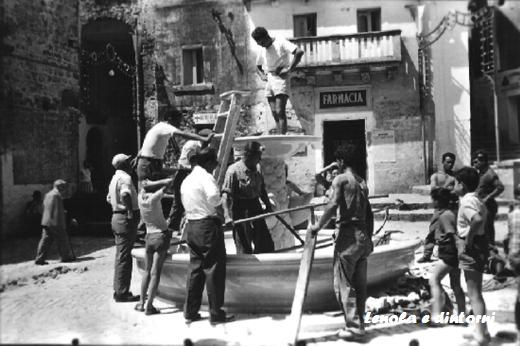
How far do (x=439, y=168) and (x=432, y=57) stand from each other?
12.3 ft

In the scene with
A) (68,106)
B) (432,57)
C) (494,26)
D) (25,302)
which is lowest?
(25,302)

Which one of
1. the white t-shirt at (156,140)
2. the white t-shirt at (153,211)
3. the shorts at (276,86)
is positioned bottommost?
the white t-shirt at (153,211)

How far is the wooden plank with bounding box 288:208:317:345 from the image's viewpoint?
468 cm

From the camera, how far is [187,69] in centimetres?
2070

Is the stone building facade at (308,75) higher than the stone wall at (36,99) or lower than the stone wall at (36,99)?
higher

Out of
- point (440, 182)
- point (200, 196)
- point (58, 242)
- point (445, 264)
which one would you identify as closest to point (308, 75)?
point (440, 182)

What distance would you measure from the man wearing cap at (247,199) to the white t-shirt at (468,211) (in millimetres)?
2435

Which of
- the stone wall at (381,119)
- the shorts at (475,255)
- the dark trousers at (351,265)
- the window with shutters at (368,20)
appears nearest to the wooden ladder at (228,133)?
the dark trousers at (351,265)

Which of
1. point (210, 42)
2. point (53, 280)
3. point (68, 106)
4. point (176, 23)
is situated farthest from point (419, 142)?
point (68, 106)

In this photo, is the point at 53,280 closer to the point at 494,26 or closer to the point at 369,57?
the point at 494,26

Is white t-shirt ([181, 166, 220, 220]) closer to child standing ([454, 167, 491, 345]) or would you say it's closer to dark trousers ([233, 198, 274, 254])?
dark trousers ([233, 198, 274, 254])

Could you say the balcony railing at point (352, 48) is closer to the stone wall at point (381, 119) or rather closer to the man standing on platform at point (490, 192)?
the stone wall at point (381, 119)

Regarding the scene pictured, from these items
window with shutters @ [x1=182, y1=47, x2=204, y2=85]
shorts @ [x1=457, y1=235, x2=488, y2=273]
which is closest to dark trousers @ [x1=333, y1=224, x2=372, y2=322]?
shorts @ [x1=457, y1=235, x2=488, y2=273]

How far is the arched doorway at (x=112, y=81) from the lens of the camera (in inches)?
616
